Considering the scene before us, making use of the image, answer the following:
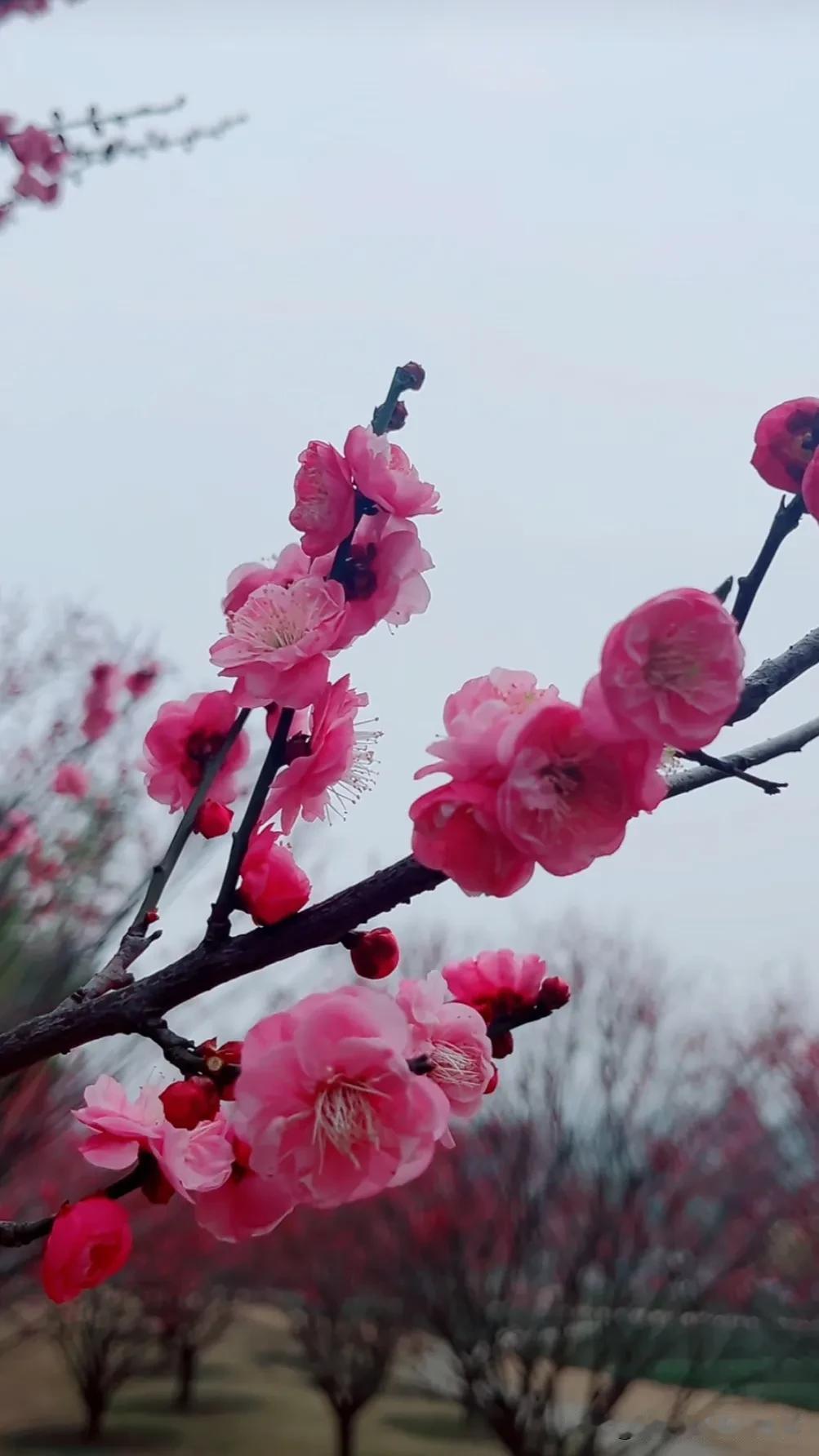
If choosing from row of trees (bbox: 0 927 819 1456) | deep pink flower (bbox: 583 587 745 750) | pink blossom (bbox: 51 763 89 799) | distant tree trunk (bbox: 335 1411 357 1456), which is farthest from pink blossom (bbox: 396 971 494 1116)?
distant tree trunk (bbox: 335 1411 357 1456)

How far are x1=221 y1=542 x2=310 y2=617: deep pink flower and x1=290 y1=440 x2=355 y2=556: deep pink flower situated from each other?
4cm

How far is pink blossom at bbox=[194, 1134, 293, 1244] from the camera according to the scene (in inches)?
20.7

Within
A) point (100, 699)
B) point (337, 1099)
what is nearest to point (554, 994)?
point (337, 1099)

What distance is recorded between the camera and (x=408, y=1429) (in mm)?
6309

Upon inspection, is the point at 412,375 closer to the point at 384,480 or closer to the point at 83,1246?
the point at 384,480

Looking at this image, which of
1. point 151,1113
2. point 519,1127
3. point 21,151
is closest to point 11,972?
point 21,151

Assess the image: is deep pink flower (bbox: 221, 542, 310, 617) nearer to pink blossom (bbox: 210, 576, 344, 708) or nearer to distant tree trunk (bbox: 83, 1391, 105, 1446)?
pink blossom (bbox: 210, 576, 344, 708)

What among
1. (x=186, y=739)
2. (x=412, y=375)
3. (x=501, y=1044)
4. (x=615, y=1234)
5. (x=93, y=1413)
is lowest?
(x=93, y=1413)

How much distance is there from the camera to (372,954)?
0.52 metres

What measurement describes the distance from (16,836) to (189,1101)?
6.72 feet

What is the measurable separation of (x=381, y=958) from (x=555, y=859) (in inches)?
5.0

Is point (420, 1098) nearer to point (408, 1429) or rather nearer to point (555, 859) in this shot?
point (555, 859)

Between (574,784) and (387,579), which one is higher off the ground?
(387,579)

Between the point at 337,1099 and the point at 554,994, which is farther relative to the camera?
the point at 554,994
